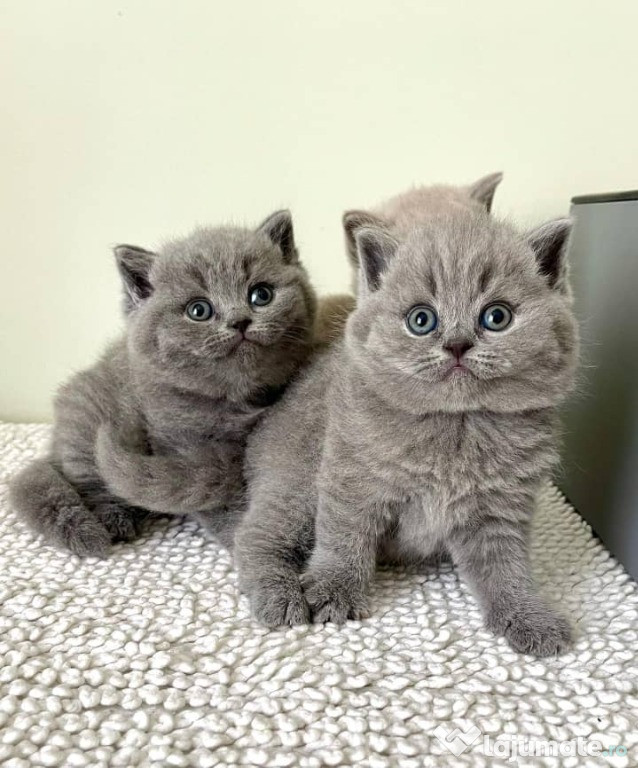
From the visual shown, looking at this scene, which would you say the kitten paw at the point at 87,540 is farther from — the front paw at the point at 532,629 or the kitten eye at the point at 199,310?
the front paw at the point at 532,629

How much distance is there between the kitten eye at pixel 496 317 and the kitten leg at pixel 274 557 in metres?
0.41

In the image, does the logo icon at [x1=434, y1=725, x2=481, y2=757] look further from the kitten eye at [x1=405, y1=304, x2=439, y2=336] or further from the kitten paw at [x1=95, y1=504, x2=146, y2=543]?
the kitten paw at [x1=95, y1=504, x2=146, y2=543]

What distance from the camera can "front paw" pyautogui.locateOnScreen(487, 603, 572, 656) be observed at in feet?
3.03

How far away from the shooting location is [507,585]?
1.00 m

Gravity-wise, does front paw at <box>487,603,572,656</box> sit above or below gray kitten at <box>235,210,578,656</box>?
below

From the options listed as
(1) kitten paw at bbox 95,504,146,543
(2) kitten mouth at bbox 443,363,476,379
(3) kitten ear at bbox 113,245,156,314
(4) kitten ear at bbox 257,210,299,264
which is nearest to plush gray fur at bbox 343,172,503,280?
(4) kitten ear at bbox 257,210,299,264

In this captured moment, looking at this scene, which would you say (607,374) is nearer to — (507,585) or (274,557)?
(507,585)

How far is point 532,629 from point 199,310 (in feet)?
2.29

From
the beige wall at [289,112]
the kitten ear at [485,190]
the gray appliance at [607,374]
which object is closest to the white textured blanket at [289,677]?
the gray appliance at [607,374]

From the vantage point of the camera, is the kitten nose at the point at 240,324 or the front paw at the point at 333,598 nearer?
the front paw at the point at 333,598

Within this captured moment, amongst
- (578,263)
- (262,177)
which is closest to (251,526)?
(578,263)

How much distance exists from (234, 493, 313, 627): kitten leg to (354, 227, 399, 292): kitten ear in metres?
0.37

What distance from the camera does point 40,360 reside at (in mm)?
1924

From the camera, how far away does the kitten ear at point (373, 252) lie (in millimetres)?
968
